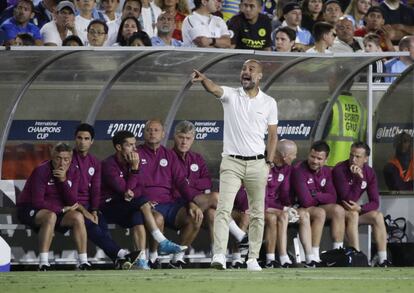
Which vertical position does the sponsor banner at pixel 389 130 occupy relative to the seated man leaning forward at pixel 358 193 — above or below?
above

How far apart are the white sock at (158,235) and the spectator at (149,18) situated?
4784mm

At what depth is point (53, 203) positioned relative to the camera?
16203mm

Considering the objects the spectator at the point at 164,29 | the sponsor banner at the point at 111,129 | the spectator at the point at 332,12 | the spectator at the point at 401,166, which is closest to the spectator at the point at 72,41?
the sponsor banner at the point at 111,129

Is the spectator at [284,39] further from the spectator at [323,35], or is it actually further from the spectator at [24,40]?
the spectator at [24,40]

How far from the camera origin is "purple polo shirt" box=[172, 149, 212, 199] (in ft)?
55.4

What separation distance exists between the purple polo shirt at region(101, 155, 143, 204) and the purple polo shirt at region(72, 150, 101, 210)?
0.16 metres

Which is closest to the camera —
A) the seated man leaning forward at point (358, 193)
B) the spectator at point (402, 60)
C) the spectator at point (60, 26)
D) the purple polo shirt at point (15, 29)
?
the seated man leaning forward at point (358, 193)

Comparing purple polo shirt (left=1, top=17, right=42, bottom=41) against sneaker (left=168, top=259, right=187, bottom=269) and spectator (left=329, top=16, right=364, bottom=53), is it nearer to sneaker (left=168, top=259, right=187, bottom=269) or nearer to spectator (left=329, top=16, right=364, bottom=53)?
sneaker (left=168, top=259, right=187, bottom=269)

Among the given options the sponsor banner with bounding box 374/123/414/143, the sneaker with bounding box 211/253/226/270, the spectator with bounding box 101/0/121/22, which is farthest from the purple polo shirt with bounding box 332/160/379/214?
the spectator with bounding box 101/0/121/22

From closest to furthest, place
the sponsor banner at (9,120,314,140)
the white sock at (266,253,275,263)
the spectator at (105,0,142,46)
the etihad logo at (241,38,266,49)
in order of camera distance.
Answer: the white sock at (266,253,275,263)
the sponsor banner at (9,120,314,140)
the spectator at (105,0,142,46)
the etihad logo at (241,38,266,49)

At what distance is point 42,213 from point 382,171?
15.9 feet

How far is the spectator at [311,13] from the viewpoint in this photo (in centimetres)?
2184

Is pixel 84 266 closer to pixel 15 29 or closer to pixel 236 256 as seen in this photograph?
pixel 236 256

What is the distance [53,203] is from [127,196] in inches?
34.4
